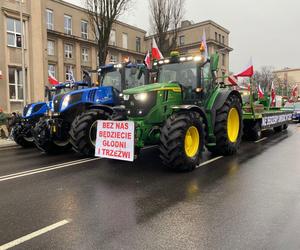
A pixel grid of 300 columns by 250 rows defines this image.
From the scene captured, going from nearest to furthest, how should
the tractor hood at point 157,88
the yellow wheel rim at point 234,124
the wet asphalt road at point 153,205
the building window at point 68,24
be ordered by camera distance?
1. the wet asphalt road at point 153,205
2. the tractor hood at point 157,88
3. the yellow wheel rim at point 234,124
4. the building window at point 68,24

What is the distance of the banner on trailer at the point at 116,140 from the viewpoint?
6.45 meters

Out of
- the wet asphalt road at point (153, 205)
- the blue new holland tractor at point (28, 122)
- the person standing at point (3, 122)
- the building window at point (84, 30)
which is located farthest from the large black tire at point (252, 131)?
the building window at point (84, 30)

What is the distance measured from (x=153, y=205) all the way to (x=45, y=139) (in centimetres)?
537

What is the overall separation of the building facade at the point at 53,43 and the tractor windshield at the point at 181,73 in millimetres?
636

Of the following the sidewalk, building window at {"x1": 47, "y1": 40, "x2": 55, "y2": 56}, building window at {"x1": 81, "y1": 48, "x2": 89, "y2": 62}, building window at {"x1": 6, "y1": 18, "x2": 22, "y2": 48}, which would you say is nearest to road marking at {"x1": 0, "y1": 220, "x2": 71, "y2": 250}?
the sidewalk

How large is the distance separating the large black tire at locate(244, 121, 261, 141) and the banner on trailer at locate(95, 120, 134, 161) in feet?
21.6

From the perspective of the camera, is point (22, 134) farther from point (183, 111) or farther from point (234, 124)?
point (234, 124)

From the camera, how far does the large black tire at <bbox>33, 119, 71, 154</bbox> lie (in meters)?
8.90

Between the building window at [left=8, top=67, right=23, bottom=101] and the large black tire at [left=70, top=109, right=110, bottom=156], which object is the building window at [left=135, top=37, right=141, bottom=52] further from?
the large black tire at [left=70, top=109, right=110, bottom=156]

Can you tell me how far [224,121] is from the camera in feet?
26.6

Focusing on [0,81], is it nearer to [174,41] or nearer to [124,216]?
[174,41]

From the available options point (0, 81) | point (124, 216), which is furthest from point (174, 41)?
point (124, 216)

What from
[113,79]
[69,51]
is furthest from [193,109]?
[69,51]

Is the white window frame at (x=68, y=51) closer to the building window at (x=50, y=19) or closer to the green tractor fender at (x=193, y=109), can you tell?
the building window at (x=50, y=19)
